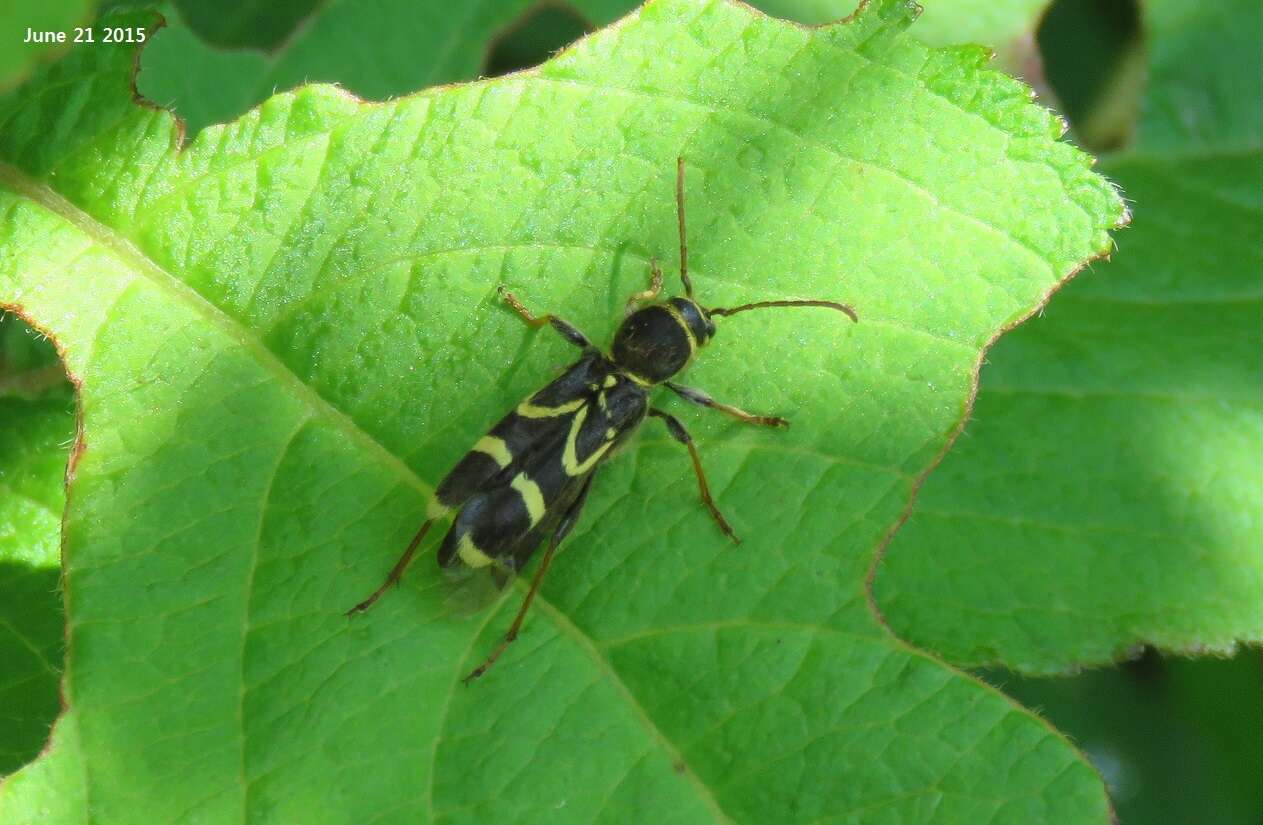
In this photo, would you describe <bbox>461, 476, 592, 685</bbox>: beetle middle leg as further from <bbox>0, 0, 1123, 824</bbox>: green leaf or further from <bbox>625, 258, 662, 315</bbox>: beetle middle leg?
<bbox>625, 258, 662, 315</bbox>: beetle middle leg

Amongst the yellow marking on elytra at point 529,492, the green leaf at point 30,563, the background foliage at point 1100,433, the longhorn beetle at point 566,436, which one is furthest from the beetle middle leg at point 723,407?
the green leaf at point 30,563

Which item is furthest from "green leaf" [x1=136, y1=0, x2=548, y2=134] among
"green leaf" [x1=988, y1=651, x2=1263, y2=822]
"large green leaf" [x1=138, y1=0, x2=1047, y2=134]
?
"green leaf" [x1=988, y1=651, x2=1263, y2=822]

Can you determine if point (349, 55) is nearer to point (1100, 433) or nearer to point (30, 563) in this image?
point (30, 563)

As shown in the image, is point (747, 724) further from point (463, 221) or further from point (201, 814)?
point (463, 221)

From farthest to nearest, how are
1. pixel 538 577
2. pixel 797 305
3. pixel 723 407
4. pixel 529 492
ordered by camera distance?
pixel 529 492, pixel 723 407, pixel 797 305, pixel 538 577

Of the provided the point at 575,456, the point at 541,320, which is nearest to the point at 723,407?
the point at 575,456
